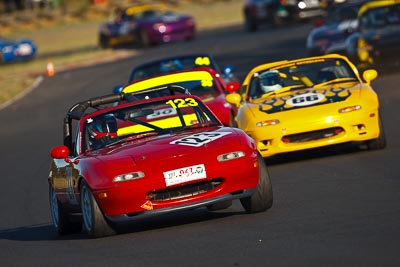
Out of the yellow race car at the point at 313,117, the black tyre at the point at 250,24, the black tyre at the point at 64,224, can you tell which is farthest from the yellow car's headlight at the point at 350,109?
the black tyre at the point at 250,24

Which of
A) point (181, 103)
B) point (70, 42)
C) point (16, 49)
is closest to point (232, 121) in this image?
point (181, 103)

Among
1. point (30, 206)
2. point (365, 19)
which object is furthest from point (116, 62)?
point (30, 206)

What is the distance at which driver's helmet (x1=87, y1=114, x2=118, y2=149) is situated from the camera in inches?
429

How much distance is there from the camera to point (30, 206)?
1373 cm

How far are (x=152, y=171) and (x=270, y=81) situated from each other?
19.3ft

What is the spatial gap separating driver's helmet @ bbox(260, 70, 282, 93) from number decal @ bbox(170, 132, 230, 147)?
4.92m

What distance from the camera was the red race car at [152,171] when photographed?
976cm

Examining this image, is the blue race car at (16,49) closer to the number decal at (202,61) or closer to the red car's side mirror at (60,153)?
the number decal at (202,61)

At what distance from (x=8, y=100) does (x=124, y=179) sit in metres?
23.0

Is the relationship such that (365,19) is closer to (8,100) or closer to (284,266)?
(8,100)

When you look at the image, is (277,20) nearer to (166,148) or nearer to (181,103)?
(181,103)

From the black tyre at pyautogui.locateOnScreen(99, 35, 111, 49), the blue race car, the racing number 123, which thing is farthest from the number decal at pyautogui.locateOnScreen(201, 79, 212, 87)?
the black tyre at pyautogui.locateOnScreen(99, 35, 111, 49)

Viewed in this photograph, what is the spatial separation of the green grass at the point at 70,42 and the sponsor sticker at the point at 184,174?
75.9ft

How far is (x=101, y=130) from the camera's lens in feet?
36.1
